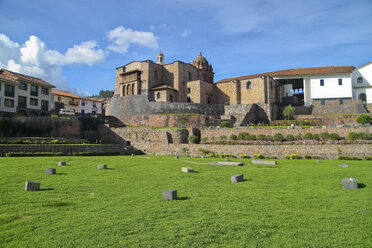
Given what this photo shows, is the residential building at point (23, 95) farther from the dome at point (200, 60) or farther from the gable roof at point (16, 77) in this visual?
the dome at point (200, 60)

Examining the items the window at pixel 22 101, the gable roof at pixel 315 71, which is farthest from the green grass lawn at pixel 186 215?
the gable roof at pixel 315 71

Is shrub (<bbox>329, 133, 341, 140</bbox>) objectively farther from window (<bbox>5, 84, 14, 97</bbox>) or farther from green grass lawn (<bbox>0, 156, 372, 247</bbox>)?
window (<bbox>5, 84, 14, 97</bbox>)

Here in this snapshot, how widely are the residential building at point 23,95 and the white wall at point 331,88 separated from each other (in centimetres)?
4693

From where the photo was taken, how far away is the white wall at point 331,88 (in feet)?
151

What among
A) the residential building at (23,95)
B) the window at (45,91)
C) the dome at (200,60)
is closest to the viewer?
the residential building at (23,95)

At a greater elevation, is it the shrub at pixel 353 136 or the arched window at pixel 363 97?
the arched window at pixel 363 97

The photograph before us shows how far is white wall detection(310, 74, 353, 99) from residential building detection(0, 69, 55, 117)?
46927mm

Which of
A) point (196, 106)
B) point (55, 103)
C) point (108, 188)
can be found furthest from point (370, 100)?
point (55, 103)

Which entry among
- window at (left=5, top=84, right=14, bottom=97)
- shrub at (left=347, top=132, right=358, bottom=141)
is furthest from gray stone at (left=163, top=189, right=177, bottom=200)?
window at (left=5, top=84, right=14, bottom=97)

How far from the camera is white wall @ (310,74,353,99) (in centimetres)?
4612

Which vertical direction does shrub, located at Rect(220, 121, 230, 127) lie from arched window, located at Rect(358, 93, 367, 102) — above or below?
below

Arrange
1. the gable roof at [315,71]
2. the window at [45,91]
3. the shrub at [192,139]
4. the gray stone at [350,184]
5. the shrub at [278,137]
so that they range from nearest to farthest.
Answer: the gray stone at [350,184] < the shrub at [278,137] < the shrub at [192,139] < the window at [45,91] < the gable roof at [315,71]

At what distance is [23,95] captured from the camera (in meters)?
40.9

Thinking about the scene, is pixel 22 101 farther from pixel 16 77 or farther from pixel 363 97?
pixel 363 97
